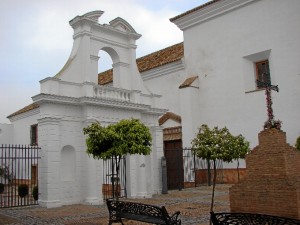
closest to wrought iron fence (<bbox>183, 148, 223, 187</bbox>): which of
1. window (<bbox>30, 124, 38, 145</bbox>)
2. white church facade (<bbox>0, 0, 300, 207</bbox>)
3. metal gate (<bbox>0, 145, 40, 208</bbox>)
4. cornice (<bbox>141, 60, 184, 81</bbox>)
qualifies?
white church facade (<bbox>0, 0, 300, 207</bbox>)

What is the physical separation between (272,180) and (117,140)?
4.15 meters

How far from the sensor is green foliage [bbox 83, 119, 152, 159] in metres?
10.0

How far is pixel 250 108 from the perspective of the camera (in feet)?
66.5

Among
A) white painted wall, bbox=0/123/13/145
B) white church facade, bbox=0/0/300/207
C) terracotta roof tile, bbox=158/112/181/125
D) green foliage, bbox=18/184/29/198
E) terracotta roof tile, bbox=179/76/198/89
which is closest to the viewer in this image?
white church facade, bbox=0/0/300/207

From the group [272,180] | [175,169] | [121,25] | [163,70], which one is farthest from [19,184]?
[272,180]

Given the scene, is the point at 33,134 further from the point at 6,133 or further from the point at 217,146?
the point at 217,146

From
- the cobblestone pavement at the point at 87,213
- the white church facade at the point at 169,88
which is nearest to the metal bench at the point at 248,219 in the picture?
the cobblestone pavement at the point at 87,213

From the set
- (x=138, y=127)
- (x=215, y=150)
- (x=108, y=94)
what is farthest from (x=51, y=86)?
(x=215, y=150)

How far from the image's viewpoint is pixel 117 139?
10.0 metres

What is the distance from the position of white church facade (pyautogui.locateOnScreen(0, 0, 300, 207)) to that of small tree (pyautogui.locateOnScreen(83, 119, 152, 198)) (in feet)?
14.4

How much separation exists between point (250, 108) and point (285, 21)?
4.91 meters

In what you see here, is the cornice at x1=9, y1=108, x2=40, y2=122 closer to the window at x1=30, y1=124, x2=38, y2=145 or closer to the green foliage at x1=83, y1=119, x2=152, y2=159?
the window at x1=30, y1=124, x2=38, y2=145

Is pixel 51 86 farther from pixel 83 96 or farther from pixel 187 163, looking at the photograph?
pixel 187 163

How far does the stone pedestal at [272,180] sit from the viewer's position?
342 inches
